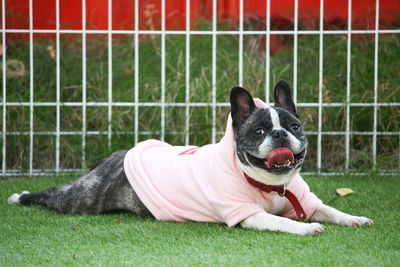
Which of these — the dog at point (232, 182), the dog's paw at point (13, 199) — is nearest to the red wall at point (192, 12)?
the dog's paw at point (13, 199)

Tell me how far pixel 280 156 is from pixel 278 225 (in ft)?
1.11

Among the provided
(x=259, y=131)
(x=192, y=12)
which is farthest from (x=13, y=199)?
(x=192, y=12)

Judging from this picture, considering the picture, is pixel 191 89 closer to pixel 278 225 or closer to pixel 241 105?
pixel 241 105

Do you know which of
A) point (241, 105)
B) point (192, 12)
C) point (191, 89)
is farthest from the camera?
point (192, 12)

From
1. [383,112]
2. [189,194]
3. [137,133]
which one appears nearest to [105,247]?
[189,194]

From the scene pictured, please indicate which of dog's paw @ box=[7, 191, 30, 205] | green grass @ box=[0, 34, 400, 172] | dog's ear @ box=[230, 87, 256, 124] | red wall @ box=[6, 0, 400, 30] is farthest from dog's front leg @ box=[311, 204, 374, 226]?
red wall @ box=[6, 0, 400, 30]

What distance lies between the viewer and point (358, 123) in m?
4.99

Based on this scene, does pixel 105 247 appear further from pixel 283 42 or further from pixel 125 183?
pixel 283 42

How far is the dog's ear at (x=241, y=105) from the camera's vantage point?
3.12m

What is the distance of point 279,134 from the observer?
295 centimetres

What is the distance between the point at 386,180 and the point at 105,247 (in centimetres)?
249

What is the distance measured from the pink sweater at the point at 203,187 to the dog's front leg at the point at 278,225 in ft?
0.13

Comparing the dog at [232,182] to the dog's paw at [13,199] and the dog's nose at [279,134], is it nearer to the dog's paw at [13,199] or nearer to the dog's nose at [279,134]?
the dog's nose at [279,134]

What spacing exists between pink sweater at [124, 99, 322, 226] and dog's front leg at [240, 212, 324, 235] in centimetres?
4
